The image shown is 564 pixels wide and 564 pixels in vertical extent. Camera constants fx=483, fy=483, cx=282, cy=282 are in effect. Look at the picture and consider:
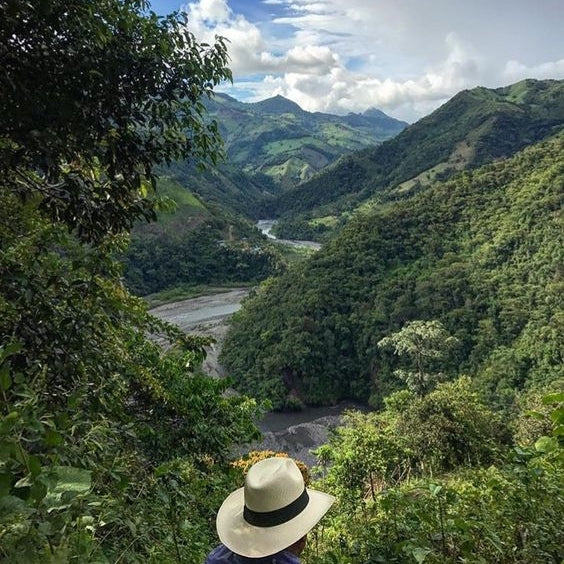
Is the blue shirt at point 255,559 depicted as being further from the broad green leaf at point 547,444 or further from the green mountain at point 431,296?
the green mountain at point 431,296

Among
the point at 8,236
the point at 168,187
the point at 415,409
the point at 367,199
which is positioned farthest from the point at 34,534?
the point at 367,199

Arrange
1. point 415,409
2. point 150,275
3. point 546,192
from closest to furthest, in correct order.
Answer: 1. point 415,409
2. point 546,192
3. point 150,275

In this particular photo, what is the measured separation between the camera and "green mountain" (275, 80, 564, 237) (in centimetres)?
11269

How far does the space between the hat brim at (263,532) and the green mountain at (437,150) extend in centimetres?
11066

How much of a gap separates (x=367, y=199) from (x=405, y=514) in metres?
128

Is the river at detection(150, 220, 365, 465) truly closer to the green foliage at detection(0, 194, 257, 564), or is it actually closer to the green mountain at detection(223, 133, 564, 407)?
the green mountain at detection(223, 133, 564, 407)

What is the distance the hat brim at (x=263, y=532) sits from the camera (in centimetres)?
189

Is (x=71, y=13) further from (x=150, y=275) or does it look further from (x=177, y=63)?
(x=150, y=275)

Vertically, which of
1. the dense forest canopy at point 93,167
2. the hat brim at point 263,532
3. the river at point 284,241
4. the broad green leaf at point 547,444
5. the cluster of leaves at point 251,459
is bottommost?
the river at point 284,241

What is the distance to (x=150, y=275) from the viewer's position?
75.0m

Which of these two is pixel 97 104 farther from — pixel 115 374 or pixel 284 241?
pixel 284 241

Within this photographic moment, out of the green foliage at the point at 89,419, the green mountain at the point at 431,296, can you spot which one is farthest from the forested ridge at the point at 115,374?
the green mountain at the point at 431,296

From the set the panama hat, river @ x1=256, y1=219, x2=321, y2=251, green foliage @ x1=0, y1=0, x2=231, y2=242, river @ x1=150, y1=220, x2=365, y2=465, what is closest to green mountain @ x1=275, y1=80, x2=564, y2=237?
river @ x1=256, y1=219, x2=321, y2=251

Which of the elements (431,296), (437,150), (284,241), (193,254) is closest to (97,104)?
(431,296)
